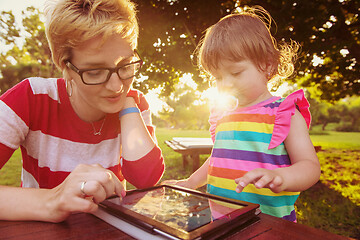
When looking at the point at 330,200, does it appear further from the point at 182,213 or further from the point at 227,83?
the point at 182,213

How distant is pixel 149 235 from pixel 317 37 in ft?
13.2

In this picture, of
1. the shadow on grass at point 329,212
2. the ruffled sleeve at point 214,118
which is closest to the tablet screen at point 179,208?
the ruffled sleeve at point 214,118

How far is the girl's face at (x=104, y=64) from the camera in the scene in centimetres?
127

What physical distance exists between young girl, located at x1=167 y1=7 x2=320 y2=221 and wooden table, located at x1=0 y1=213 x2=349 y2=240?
368 millimetres

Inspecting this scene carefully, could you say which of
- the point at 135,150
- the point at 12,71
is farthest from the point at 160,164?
the point at 12,71

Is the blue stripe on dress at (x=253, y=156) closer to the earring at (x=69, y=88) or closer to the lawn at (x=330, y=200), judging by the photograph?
the earring at (x=69, y=88)

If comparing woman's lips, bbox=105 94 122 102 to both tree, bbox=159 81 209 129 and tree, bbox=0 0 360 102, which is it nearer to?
tree, bbox=0 0 360 102

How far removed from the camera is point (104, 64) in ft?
4.20

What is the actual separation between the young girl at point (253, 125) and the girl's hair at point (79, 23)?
583mm

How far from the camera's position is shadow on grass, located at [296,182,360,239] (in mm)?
3169

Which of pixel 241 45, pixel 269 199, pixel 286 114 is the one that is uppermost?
pixel 241 45

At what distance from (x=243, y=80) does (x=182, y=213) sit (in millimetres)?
877

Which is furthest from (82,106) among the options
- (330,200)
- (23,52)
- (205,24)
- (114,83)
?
(23,52)

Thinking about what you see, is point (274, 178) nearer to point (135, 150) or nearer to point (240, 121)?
point (240, 121)
